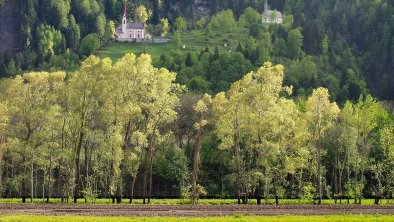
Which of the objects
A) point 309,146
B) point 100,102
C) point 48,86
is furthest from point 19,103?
point 309,146

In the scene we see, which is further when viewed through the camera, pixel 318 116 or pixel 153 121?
pixel 318 116

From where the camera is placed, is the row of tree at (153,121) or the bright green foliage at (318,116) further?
the bright green foliage at (318,116)

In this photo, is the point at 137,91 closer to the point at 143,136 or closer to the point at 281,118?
the point at 143,136

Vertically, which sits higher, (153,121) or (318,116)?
(318,116)

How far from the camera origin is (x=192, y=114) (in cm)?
13612

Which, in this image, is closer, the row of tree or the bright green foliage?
the row of tree

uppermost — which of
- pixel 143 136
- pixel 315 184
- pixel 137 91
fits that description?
pixel 137 91

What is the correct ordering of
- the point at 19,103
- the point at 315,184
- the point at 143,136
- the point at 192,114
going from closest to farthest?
the point at 143,136
the point at 19,103
the point at 315,184
the point at 192,114

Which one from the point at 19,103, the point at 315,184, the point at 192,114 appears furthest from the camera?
the point at 192,114

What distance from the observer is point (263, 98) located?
84.9 m

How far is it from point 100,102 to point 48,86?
7717mm

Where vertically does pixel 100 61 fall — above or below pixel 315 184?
above

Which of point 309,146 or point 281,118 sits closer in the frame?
point 281,118

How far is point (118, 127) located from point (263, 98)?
18.5 metres
